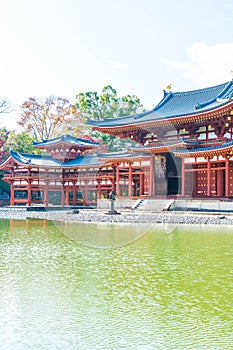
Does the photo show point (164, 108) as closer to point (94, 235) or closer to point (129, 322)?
point (94, 235)

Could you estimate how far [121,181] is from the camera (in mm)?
34344

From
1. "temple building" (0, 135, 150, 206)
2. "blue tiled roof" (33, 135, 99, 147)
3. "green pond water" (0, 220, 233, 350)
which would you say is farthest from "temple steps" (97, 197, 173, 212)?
"green pond water" (0, 220, 233, 350)

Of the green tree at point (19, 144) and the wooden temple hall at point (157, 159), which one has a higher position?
the green tree at point (19, 144)

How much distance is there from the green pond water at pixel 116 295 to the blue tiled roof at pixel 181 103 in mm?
15391

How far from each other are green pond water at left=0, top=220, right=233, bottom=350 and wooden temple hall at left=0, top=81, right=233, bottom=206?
12022 millimetres

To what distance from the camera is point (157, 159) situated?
3064 centimetres

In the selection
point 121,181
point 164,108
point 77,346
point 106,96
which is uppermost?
point 106,96

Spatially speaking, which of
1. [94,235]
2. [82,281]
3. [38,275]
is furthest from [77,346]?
[94,235]

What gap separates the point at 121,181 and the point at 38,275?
24153 millimetres

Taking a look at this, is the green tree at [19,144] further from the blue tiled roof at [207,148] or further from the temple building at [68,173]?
the blue tiled roof at [207,148]

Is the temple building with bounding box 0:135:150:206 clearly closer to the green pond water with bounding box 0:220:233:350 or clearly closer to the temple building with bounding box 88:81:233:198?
the temple building with bounding box 88:81:233:198

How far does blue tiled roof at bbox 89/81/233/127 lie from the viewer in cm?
2977

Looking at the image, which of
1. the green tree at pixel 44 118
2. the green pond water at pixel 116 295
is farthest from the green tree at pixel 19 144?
the green pond water at pixel 116 295

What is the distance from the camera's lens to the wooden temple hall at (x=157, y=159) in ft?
89.4
